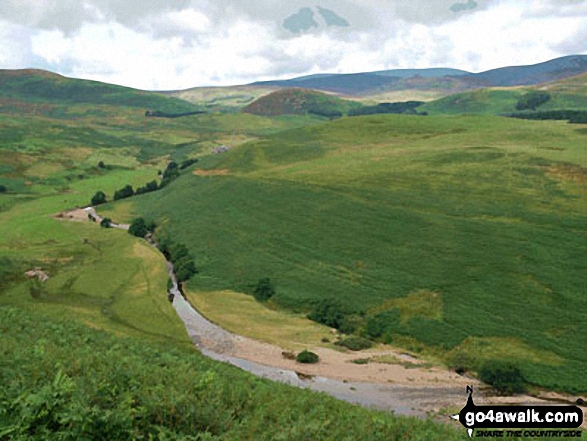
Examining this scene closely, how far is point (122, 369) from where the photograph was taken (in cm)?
2608

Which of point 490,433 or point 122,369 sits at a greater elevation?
point 122,369

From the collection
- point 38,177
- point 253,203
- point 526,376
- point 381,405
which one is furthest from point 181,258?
point 38,177

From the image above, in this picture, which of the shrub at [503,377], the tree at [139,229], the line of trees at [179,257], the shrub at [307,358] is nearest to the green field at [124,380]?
the line of trees at [179,257]

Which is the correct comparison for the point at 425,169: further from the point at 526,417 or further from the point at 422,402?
the point at 526,417

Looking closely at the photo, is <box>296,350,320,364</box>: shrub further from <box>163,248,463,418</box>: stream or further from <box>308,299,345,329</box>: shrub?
<box>308,299,345,329</box>: shrub

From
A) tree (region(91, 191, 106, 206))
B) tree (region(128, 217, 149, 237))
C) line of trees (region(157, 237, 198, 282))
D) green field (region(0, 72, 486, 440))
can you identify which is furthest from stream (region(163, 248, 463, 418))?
tree (region(91, 191, 106, 206))

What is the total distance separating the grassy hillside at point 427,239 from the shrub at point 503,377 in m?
1.74

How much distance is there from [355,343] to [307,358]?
8.25 metres

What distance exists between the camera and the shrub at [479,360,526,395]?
5366 centimetres

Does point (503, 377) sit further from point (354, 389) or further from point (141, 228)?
point (141, 228)

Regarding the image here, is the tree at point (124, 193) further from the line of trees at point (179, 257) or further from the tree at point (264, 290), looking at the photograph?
the tree at point (264, 290)

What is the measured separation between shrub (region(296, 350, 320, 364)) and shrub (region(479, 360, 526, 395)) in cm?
2052

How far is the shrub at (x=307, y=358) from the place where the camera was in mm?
59375

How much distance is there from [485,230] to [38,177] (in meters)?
182
